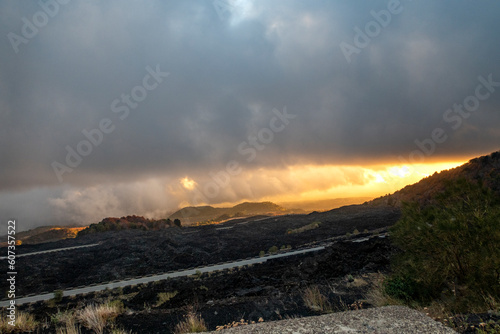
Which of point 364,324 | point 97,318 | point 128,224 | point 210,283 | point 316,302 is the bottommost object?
point 210,283

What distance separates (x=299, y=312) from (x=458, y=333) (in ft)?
17.9

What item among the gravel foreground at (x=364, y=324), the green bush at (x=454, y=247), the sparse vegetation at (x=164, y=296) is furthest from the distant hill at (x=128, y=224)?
the gravel foreground at (x=364, y=324)

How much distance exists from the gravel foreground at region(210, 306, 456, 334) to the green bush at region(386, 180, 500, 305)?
7.50 ft

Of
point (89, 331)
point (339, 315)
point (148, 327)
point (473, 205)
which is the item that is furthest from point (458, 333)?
point (89, 331)

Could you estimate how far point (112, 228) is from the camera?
90.9m

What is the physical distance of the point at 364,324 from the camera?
20.0 feet

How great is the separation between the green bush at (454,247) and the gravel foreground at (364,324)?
90.1 inches

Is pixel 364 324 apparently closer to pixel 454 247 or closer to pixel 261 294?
pixel 454 247

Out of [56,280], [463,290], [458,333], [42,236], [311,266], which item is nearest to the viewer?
[458,333]

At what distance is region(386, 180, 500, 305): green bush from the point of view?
24.8ft

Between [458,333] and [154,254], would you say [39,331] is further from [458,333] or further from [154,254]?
[154,254]

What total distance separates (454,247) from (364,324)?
13.2 feet

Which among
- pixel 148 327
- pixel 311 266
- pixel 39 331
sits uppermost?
pixel 39 331

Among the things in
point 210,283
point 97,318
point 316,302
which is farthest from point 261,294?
point 97,318
